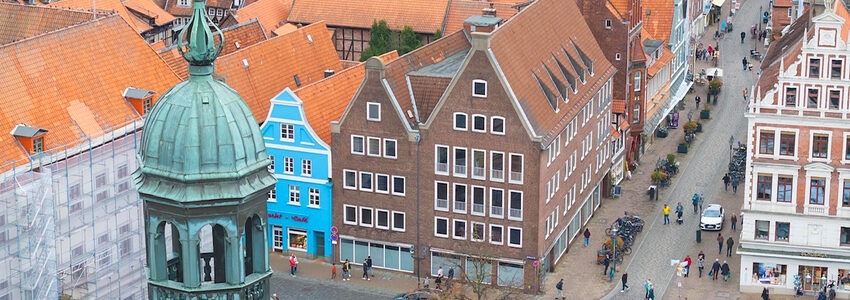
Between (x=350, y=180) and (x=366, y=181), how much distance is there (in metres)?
1.02

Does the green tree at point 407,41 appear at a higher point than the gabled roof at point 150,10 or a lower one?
lower

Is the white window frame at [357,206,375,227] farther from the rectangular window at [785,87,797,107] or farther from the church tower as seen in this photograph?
the church tower

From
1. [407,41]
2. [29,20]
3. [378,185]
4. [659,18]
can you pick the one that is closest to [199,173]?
[378,185]

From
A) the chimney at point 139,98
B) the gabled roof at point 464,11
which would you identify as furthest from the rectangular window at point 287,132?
the gabled roof at point 464,11

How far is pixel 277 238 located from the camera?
10394cm

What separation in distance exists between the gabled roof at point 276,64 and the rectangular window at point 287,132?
447cm

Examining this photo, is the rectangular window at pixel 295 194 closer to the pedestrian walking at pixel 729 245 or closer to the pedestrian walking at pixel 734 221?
the pedestrian walking at pixel 729 245

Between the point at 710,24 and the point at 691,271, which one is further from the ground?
the point at 710,24

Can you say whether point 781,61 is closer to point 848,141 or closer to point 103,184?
point 848,141

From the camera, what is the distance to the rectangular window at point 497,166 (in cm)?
9575

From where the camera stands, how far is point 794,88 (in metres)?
95.3

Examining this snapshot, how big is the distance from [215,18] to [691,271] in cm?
5939

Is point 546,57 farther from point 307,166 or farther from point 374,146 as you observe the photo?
point 307,166

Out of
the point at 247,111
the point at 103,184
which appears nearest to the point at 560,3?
the point at 103,184
